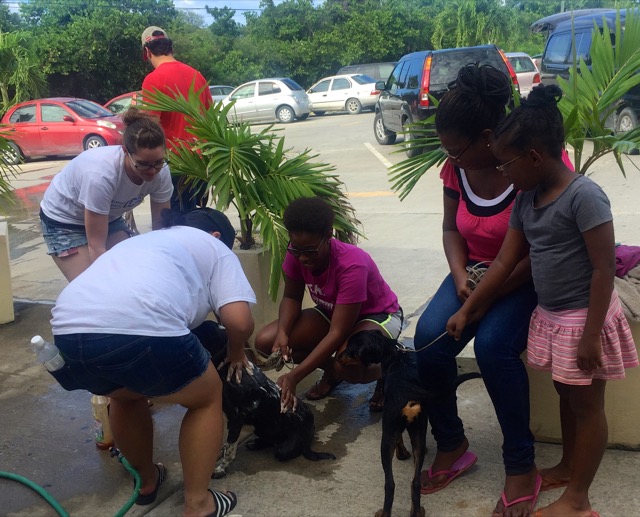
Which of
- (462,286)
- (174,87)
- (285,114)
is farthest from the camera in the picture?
(285,114)

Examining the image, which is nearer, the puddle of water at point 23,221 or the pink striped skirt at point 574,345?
the pink striped skirt at point 574,345

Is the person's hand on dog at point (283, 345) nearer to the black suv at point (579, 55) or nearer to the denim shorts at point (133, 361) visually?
the denim shorts at point (133, 361)

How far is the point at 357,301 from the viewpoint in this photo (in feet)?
11.6

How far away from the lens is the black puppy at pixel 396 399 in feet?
9.52

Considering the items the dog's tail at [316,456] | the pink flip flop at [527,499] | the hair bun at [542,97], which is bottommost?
the dog's tail at [316,456]

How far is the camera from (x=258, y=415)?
3428 millimetres

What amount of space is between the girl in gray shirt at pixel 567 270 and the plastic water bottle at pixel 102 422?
82.1 inches

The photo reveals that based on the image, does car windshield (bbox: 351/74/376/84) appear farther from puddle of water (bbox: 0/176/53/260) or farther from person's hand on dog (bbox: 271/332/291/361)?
person's hand on dog (bbox: 271/332/291/361)

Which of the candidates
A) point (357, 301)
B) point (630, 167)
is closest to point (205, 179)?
point (357, 301)

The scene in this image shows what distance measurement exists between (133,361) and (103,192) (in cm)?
161

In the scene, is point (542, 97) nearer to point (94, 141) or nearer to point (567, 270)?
point (567, 270)

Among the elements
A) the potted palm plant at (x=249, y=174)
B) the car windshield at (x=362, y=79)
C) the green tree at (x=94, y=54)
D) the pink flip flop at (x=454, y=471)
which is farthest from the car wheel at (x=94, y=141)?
the pink flip flop at (x=454, y=471)

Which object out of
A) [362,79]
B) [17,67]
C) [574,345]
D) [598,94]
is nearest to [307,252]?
[574,345]

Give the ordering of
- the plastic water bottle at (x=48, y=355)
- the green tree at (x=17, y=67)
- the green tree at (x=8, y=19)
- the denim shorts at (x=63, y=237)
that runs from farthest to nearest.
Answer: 1. the green tree at (x=8, y=19)
2. the green tree at (x=17, y=67)
3. the denim shorts at (x=63, y=237)
4. the plastic water bottle at (x=48, y=355)
